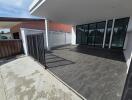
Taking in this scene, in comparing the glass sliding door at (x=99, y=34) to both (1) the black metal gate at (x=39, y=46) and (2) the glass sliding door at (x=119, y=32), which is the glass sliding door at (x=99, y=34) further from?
(1) the black metal gate at (x=39, y=46)

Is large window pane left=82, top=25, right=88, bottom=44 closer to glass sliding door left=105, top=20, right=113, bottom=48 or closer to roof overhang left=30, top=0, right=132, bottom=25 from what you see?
glass sliding door left=105, top=20, right=113, bottom=48

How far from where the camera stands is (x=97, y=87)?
2461mm

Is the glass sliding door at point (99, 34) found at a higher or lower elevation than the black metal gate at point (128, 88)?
higher

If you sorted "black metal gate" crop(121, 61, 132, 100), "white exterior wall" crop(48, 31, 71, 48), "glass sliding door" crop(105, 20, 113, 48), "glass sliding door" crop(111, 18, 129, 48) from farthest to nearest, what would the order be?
"white exterior wall" crop(48, 31, 71, 48) < "glass sliding door" crop(105, 20, 113, 48) < "glass sliding door" crop(111, 18, 129, 48) < "black metal gate" crop(121, 61, 132, 100)

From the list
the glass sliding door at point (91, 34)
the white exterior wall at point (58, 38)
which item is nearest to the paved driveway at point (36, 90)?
→ the white exterior wall at point (58, 38)

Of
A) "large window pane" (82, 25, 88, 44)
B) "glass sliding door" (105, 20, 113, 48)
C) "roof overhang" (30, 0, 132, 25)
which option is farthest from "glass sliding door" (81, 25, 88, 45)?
"roof overhang" (30, 0, 132, 25)

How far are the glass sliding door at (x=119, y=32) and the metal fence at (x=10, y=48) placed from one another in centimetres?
868

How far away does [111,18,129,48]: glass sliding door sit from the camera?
23.3ft

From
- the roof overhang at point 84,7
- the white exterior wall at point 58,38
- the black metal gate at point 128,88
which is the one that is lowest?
the black metal gate at point 128,88

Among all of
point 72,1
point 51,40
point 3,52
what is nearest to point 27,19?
point 51,40

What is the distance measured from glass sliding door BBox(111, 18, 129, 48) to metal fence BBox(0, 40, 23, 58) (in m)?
8.68

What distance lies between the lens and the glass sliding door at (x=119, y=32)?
7.12 meters

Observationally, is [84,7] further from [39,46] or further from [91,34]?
[91,34]

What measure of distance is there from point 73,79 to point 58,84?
1.90ft
